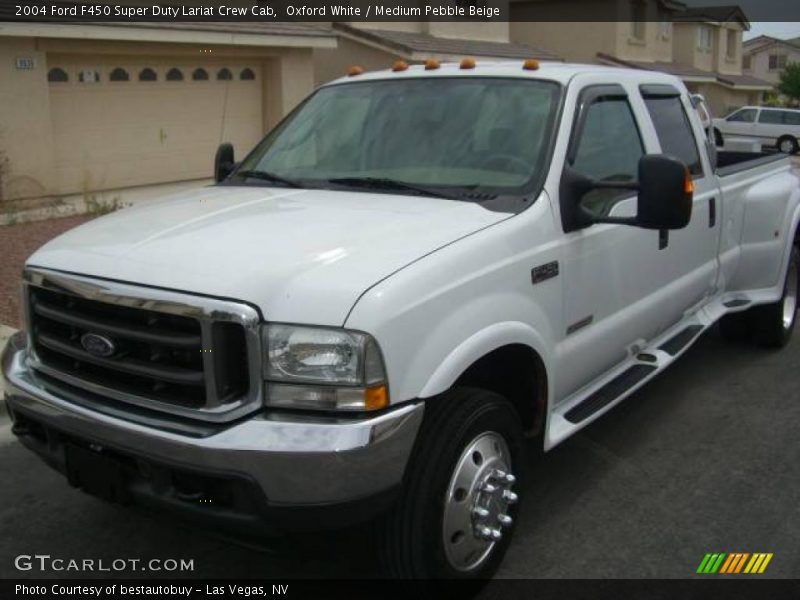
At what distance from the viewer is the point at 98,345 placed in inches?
114

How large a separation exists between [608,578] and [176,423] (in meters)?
1.82

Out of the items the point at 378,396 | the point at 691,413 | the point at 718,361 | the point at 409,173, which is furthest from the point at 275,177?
the point at 718,361

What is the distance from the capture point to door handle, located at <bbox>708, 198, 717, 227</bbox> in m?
5.11

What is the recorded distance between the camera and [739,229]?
18.6ft

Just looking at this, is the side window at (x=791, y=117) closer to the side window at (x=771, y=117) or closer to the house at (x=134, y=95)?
the side window at (x=771, y=117)

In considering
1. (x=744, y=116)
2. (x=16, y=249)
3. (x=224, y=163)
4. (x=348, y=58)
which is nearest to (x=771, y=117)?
(x=744, y=116)

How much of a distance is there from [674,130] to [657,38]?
114 ft

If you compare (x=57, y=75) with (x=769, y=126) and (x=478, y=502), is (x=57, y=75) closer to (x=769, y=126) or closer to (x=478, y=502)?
(x=478, y=502)

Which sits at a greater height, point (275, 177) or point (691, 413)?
point (275, 177)

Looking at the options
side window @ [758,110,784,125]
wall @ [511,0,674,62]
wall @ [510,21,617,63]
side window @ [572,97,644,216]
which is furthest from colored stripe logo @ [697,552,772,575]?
side window @ [758,110,784,125]

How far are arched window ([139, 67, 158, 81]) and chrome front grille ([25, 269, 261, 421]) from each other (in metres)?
11.9

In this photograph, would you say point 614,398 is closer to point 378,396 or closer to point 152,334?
point 378,396

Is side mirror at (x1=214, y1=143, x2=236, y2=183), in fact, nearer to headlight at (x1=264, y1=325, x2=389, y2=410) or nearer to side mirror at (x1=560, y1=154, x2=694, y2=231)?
side mirror at (x1=560, y1=154, x2=694, y2=231)

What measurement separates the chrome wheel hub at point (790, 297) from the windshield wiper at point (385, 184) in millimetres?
3910
